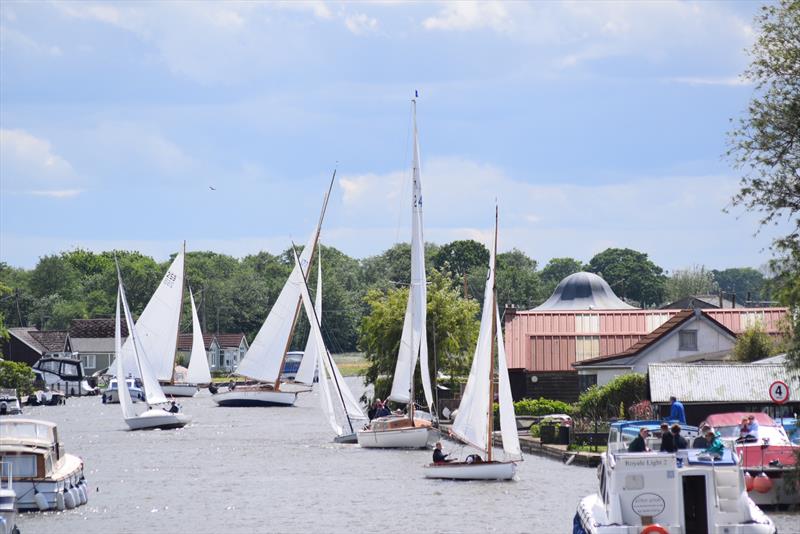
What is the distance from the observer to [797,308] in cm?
2670

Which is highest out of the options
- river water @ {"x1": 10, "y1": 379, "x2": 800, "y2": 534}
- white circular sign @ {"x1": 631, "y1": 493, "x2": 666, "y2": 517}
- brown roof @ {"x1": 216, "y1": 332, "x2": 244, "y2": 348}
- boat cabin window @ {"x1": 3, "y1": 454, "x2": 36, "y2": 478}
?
brown roof @ {"x1": 216, "y1": 332, "x2": 244, "y2": 348}

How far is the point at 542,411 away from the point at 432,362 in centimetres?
1129

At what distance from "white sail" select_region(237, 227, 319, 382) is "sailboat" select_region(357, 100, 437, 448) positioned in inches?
1036

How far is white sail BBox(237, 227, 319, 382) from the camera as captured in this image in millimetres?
89188

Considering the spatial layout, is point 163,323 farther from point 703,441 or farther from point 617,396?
point 703,441

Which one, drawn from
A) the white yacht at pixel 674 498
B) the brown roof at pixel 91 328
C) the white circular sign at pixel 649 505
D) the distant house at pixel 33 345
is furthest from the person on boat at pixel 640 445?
the brown roof at pixel 91 328

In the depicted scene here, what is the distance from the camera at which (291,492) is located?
1697 inches

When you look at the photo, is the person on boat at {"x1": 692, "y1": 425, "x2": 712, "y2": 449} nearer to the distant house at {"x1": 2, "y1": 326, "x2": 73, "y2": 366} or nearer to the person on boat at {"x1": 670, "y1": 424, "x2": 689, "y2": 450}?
the person on boat at {"x1": 670, "y1": 424, "x2": 689, "y2": 450}

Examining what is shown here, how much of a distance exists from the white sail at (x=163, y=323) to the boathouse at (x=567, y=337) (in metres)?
38.1

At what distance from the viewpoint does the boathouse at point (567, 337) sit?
71.2 metres

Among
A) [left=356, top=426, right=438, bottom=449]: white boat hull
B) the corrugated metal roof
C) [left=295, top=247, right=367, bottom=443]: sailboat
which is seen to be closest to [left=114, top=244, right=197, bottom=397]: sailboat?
[left=295, top=247, right=367, bottom=443]: sailboat

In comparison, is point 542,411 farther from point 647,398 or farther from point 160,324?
point 160,324

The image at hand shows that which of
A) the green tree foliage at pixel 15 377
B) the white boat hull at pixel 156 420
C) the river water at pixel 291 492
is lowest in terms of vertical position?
the river water at pixel 291 492

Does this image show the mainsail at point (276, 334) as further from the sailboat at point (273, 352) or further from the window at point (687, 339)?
the window at point (687, 339)
